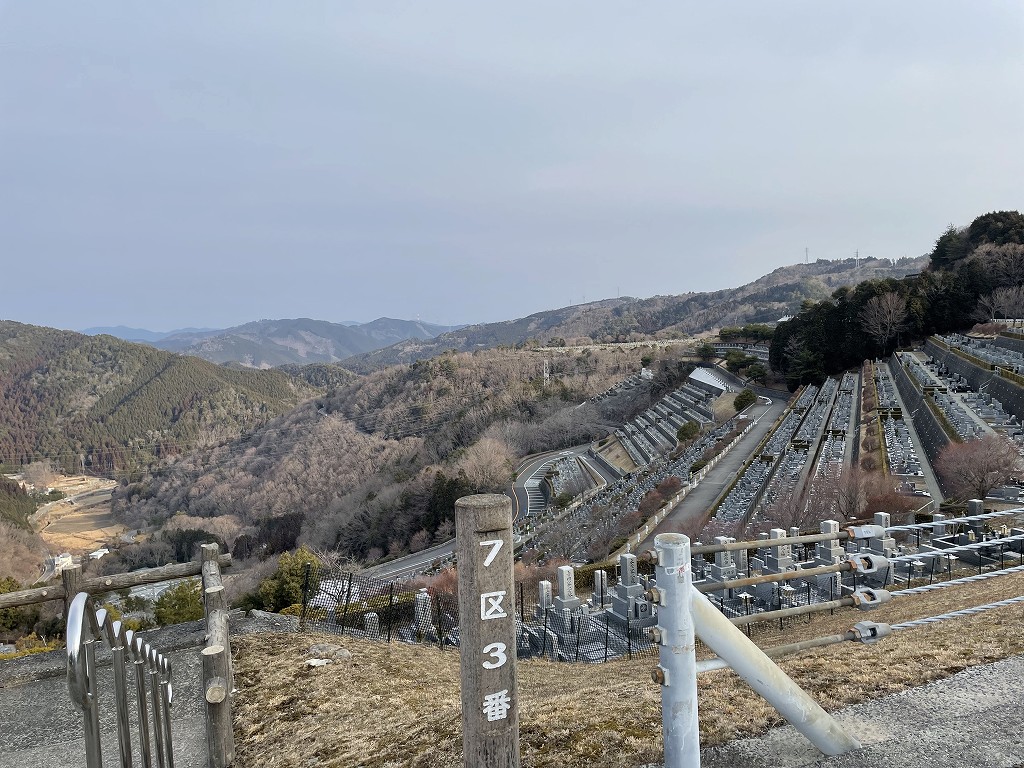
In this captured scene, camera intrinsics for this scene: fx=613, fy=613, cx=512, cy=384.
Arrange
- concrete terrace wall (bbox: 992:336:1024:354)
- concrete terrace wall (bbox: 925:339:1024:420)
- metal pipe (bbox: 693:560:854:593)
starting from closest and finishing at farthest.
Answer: metal pipe (bbox: 693:560:854:593), concrete terrace wall (bbox: 925:339:1024:420), concrete terrace wall (bbox: 992:336:1024:354)

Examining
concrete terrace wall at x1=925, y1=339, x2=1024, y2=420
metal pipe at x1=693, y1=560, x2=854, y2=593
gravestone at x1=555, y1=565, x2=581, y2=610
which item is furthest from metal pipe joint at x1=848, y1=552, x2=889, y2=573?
concrete terrace wall at x1=925, y1=339, x2=1024, y2=420

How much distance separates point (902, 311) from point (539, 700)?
3604cm

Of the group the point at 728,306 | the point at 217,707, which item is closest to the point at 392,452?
the point at 217,707

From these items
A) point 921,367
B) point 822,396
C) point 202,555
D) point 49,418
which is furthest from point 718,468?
point 49,418

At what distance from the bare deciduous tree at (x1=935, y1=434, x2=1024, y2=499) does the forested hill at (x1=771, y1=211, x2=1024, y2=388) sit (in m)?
22.7

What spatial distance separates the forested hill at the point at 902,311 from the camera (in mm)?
33062

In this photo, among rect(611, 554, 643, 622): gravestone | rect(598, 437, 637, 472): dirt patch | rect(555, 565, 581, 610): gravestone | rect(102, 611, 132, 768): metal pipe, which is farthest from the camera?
rect(598, 437, 637, 472): dirt patch

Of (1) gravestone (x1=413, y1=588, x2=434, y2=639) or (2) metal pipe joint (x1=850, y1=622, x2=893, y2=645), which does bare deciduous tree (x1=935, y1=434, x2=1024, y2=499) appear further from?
(2) metal pipe joint (x1=850, y1=622, x2=893, y2=645)

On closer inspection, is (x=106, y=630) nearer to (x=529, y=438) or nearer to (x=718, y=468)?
(x=718, y=468)

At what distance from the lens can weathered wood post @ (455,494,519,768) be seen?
2115mm

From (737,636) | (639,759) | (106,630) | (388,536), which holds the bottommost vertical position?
(388,536)

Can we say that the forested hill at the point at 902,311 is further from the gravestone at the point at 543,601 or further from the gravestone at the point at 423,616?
the gravestone at the point at 423,616

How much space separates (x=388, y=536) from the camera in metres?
37.7

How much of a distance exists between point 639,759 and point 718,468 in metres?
21.8
